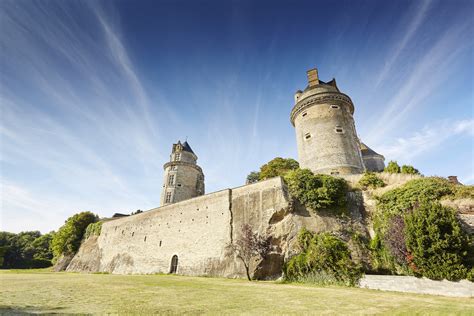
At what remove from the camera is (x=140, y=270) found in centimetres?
2316

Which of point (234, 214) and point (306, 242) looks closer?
point (306, 242)

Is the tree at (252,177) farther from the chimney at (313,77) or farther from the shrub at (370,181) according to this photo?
the shrub at (370,181)

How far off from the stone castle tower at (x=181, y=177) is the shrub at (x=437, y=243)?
2898cm

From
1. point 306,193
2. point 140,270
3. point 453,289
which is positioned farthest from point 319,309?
point 140,270

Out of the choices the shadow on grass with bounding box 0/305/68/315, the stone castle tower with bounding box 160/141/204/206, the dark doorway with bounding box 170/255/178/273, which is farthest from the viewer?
the stone castle tower with bounding box 160/141/204/206

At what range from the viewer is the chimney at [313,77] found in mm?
23656

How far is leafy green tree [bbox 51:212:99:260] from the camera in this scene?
113 feet

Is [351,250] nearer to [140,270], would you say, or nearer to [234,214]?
[234,214]

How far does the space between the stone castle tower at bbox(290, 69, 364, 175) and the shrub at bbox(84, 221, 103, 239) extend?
2851 centimetres

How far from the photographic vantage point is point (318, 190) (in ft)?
52.2

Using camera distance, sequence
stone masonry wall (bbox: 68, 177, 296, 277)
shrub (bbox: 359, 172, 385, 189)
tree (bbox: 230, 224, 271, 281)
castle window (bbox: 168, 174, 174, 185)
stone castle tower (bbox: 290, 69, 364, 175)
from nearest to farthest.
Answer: tree (bbox: 230, 224, 271, 281), shrub (bbox: 359, 172, 385, 189), stone masonry wall (bbox: 68, 177, 296, 277), stone castle tower (bbox: 290, 69, 364, 175), castle window (bbox: 168, 174, 174, 185)

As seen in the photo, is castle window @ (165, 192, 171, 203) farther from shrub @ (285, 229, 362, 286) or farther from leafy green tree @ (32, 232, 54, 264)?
leafy green tree @ (32, 232, 54, 264)

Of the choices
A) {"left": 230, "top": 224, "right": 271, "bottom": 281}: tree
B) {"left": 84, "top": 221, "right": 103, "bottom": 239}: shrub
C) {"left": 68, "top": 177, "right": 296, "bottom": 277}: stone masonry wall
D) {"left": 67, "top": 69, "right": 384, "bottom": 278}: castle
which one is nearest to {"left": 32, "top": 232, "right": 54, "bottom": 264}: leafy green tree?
{"left": 84, "top": 221, "right": 103, "bottom": 239}: shrub

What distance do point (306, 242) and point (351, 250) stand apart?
2.46 metres
